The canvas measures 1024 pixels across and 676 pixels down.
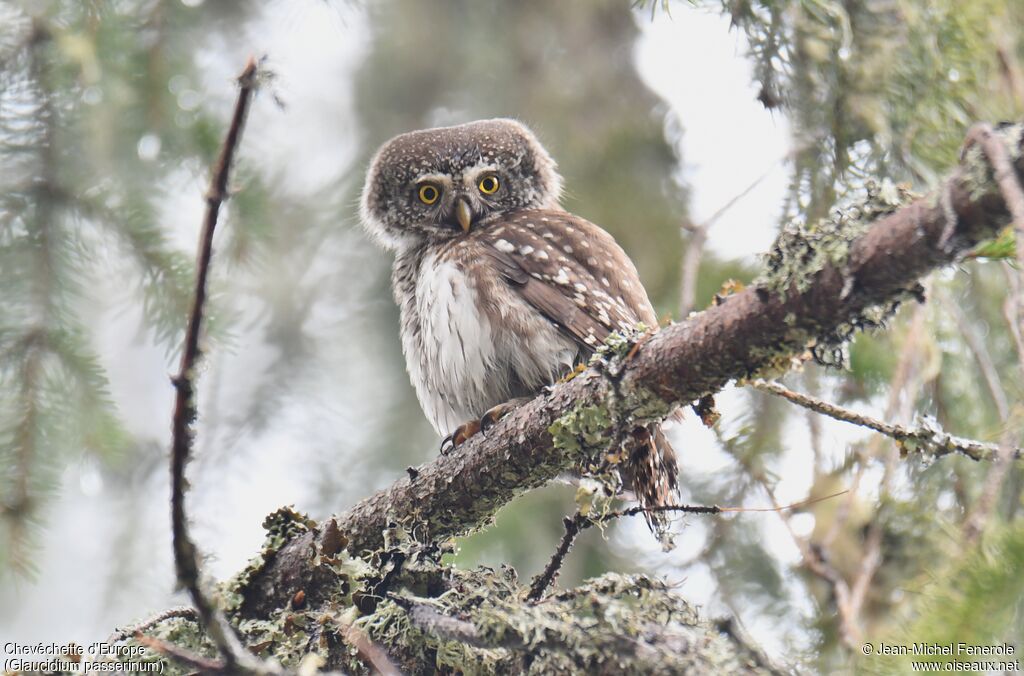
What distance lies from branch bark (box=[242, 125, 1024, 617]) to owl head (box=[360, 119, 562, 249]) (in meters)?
1.60

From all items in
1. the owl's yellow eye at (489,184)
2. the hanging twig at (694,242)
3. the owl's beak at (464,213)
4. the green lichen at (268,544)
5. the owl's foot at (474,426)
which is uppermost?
the owl's yellow eye at (489,184)

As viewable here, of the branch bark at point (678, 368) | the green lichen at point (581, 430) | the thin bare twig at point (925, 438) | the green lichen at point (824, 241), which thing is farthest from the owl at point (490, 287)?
the green lichen at point (824, 241)

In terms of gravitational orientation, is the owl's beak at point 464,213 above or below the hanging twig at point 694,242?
above

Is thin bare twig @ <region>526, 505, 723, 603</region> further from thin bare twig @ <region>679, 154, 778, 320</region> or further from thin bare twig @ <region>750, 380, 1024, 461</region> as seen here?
thin bare twig @ <region>679, 154, 778, 320</region>

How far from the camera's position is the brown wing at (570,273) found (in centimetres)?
298

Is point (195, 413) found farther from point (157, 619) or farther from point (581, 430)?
point (157, 619)

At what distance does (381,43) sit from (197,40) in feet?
3.94

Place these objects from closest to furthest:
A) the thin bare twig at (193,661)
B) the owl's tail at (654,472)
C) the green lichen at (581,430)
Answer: the thin bare twig at (193,661), the green lichen at (581,430), the owl's tail at (654,472)

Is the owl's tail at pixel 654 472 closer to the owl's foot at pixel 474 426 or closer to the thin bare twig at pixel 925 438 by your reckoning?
the owl's foot at pixel 474 426

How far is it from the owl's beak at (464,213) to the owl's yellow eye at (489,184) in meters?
0.16

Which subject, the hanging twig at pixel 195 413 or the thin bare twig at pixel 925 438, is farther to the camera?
the thin bare twig at pixel 925 438

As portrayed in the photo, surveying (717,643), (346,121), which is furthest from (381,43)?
(717,643)

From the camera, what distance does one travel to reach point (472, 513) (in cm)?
232

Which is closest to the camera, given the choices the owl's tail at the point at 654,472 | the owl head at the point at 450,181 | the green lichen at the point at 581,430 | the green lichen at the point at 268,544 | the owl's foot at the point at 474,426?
the green lichen at the point at 581,430
